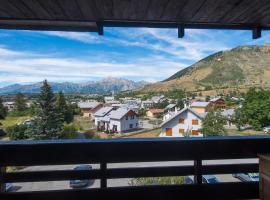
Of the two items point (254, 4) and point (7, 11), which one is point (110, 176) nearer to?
point (7, 11)

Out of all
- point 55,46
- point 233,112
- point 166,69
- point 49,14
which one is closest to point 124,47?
point 166,69

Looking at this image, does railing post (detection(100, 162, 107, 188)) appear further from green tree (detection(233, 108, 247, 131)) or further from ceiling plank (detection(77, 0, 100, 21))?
green tree (detection(233, 108, 247, 131))

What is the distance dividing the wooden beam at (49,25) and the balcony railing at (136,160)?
49.6 inches

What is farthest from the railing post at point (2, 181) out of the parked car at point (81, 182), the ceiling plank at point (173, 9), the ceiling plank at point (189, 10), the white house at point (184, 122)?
the white house at point (184, 122)

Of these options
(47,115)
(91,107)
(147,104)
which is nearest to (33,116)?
(91,107)

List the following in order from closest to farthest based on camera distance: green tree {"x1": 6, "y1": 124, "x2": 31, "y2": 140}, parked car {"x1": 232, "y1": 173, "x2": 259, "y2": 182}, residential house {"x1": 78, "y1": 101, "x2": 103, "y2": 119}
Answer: parked car {"x1": 232, "y1": 173, "x2": 259, "y2": 182} < green tree {"x1": 6, "y1": 124, "x2": 31, "y2": 140} < residential house {"x1": 78, "y1": 101, "x2": 103, "y2": 119}

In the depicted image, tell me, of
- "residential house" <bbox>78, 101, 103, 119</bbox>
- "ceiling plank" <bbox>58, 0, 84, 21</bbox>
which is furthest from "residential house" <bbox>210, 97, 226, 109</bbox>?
"ceiling plank" <bbox>58, 0, 84, 21</bbox>

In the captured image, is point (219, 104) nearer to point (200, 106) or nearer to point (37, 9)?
point (200, 106)

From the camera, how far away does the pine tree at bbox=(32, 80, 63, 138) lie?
9.14 m

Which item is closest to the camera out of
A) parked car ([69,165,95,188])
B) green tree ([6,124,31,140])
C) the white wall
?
parked car ([69,165,95,188])

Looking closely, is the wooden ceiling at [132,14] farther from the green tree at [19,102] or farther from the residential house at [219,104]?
the residential house at [219,104]

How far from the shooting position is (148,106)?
38.5ft

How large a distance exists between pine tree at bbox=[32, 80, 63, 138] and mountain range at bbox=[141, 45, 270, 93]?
4.78m

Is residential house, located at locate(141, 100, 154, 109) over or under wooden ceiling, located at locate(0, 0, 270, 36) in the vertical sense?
under
